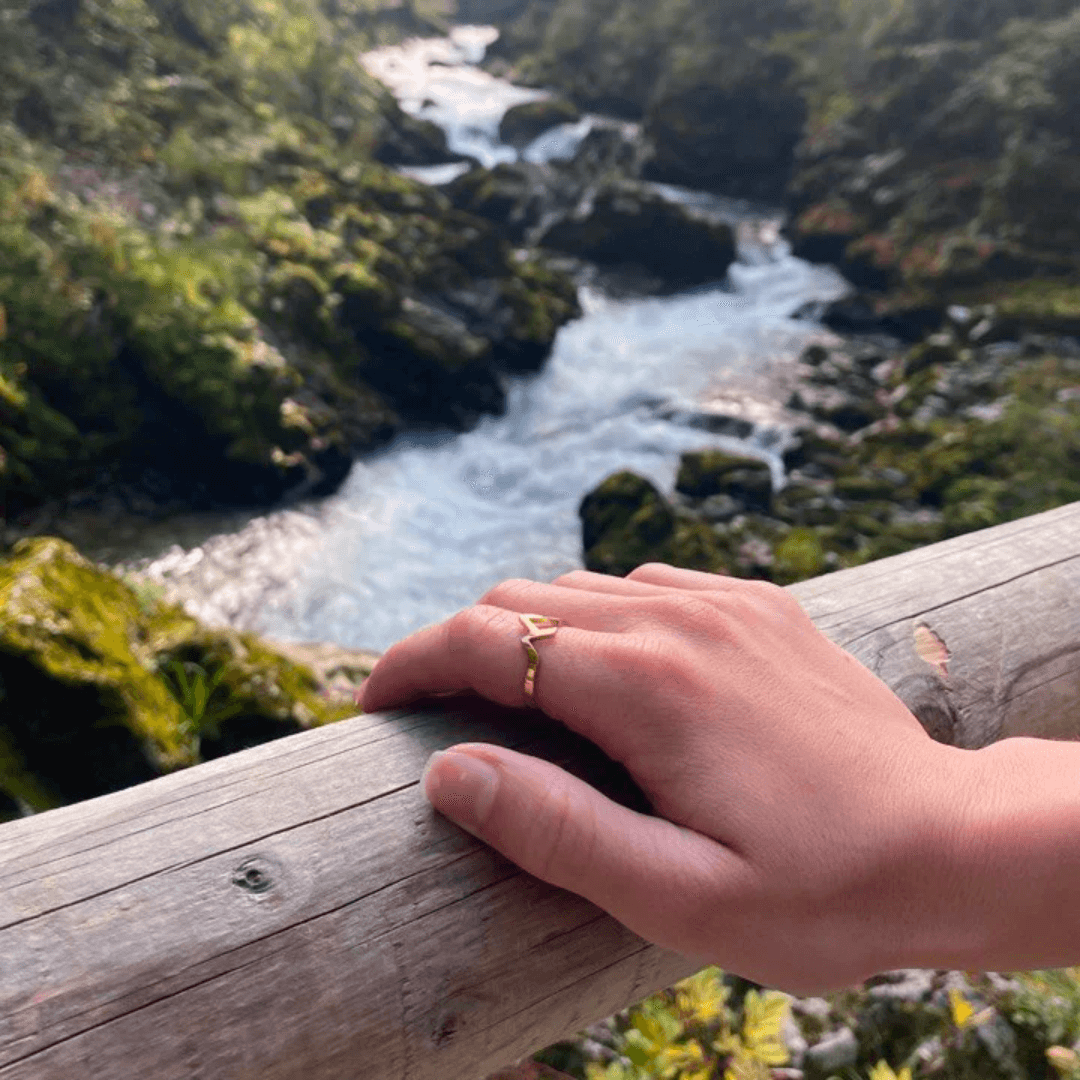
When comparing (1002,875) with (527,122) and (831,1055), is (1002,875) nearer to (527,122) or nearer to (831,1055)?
(831,1055)

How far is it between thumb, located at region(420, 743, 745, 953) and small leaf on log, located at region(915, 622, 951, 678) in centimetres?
75

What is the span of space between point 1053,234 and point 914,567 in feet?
52.5

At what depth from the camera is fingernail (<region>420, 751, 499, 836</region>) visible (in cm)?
110

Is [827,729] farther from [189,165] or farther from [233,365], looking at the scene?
[189,165]

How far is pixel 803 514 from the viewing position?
9047mm

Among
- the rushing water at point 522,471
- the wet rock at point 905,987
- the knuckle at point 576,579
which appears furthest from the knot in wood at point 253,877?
the rushing water at point 522,471

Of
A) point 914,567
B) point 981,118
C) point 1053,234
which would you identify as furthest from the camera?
point 981,118

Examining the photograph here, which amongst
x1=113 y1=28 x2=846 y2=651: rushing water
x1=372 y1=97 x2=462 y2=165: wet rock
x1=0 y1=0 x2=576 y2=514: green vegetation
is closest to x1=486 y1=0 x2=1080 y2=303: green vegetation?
x1=113 y1=28 x2=846 y2=651: rushing water

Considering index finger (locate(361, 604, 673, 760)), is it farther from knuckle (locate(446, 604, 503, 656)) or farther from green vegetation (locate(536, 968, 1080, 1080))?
green vegetation (locate(536, 968, 1080, 1080))

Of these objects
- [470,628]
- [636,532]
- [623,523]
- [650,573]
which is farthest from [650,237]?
[470,628]

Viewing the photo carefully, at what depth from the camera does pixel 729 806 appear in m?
1.10

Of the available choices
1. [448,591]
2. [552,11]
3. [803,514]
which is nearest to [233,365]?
[448,591]

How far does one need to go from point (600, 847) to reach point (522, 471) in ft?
31.6

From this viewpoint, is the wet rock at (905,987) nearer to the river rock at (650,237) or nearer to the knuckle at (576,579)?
the knuckle at (576,579)
